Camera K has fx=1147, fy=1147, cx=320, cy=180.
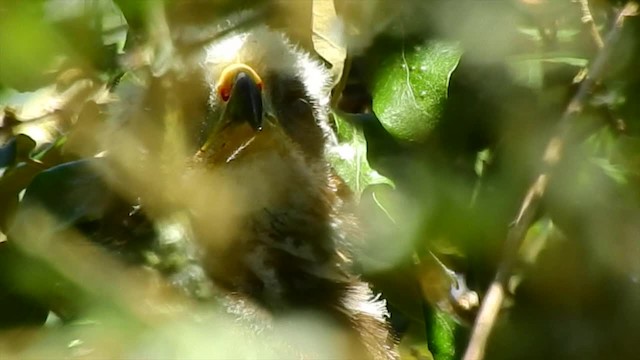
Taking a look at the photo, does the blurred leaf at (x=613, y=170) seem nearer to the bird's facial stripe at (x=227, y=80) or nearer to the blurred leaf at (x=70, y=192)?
the bird's facial stripe at (x=227, y=80)

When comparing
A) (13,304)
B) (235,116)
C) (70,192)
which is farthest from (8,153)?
(235,116)

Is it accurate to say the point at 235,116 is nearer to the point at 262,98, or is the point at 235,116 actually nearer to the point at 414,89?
the point at 262,98

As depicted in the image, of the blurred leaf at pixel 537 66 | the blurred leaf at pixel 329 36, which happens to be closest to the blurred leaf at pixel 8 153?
the blurred leaf at pixel 329 36

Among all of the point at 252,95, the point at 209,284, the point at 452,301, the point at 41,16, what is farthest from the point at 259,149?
the point at 41,16

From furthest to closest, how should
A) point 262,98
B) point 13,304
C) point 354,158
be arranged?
point 262,98
point 354,158
point 13,304

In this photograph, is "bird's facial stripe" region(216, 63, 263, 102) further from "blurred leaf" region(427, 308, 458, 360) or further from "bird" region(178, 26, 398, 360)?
"blurred leaf" region(427, 308, 458, 360)

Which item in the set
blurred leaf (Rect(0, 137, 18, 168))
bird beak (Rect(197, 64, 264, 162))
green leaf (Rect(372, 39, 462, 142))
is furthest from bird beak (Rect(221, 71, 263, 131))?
blurred leaf (Rect(0, 137, 18, 168))

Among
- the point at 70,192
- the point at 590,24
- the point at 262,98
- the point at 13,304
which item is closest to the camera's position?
the point at 13,304
